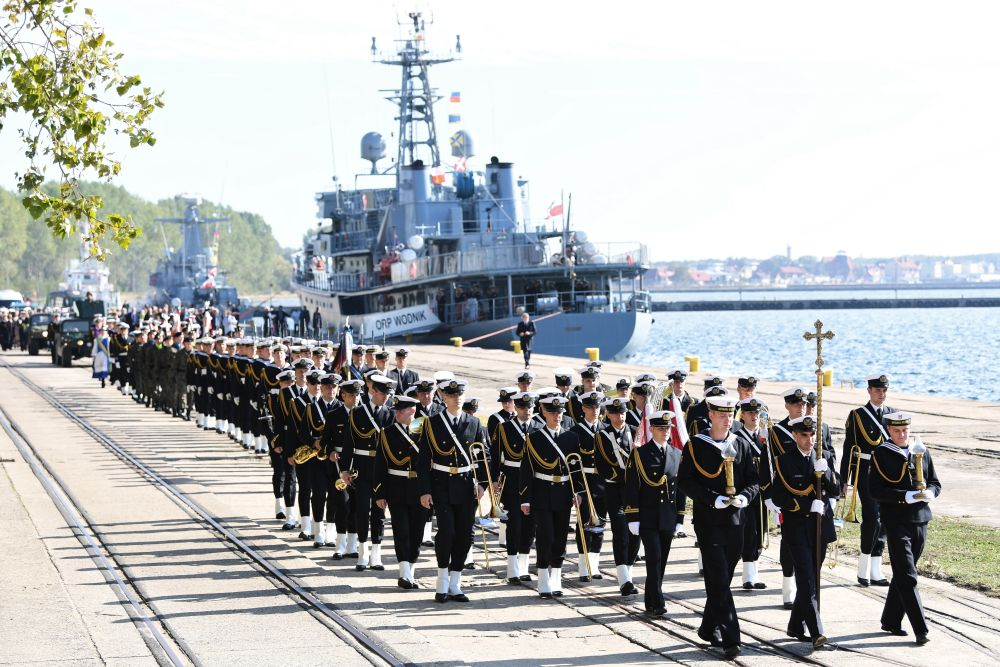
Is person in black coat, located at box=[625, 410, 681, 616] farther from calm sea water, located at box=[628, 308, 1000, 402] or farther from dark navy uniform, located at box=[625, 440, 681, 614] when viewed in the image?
calm sea water, located at box=[628, 308, 1000, 402]

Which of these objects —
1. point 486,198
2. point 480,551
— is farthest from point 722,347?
point 480,551

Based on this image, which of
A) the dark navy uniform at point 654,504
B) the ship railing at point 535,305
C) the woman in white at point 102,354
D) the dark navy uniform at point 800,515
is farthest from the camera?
the ship railing at point 535,305

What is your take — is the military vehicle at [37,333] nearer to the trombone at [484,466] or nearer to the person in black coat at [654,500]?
the trombone at [484,466]

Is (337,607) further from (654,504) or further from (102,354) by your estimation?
(102,354)

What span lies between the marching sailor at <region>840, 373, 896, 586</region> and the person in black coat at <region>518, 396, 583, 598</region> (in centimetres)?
240

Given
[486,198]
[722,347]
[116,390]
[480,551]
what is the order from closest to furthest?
[480,551] < [116,390] < [486,198] < [722,347]

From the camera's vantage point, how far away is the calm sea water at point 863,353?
70.2 metres

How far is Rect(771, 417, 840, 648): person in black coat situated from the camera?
1088 centimetres

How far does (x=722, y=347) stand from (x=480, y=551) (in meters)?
102

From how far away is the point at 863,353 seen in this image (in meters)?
100

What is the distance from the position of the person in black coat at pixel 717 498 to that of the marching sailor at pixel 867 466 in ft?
6.35

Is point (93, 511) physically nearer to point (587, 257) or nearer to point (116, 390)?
point (116, 390)

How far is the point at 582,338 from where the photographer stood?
186 feet

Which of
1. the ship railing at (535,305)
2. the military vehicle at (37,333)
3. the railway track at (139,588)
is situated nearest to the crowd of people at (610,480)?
the railway track at (139,588)
